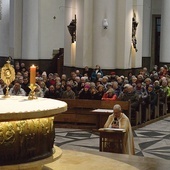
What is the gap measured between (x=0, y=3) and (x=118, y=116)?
19975mm

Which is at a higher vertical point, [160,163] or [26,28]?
[26,28]

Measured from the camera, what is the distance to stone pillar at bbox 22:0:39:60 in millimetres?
25766

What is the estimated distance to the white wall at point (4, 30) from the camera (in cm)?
2862

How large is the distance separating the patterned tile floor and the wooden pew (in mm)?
365

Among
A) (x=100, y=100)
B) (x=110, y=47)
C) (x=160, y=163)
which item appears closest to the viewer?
(x=160, y=163)

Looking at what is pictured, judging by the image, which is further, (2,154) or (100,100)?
(100,100)

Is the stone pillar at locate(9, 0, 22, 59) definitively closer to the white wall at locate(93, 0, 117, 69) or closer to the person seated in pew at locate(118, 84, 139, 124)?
the white wall at locate(93, 0, 117, 69)

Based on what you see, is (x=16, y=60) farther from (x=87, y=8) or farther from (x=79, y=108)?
(x=79, y=108)

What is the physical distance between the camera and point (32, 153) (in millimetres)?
7012

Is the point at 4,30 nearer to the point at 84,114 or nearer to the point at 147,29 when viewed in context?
the point at 147,29

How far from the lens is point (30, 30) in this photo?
25.9 m

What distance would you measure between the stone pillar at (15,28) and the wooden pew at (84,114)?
1150cm

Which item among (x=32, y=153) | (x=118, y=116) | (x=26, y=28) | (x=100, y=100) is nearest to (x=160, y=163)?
(x=118, y=116)

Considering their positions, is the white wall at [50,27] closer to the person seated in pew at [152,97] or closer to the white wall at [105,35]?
the white wall at [105,35]
